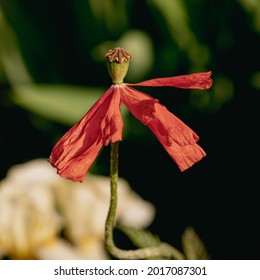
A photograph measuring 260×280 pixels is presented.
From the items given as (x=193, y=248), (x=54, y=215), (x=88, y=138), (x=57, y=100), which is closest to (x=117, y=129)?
(x=88, y=138)

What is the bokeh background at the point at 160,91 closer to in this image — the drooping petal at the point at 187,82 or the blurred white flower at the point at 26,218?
the blurred white flower at the point at 26,218

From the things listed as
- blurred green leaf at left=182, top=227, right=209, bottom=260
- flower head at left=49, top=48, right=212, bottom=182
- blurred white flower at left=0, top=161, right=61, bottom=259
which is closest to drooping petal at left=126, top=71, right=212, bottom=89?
flower head at left=49, top=48, right=212, bottom=182

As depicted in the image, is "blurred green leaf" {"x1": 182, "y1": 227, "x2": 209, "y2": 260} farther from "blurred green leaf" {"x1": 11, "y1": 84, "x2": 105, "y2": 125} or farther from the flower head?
"blurred green leaf" {"x1": 11, "y1": 84, "x2": 105, "y2": 125}

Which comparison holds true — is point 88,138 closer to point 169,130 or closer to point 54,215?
point 169,130

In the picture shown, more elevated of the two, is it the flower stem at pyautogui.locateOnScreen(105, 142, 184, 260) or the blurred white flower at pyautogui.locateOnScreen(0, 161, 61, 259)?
the flower stem at pyautogui.locateOnScreen(105, 142, 184, 260)

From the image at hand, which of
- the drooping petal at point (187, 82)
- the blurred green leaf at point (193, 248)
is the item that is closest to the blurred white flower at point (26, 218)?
the blurred green leaf at point (193, 248)

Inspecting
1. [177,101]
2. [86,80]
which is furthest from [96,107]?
[86,80]
